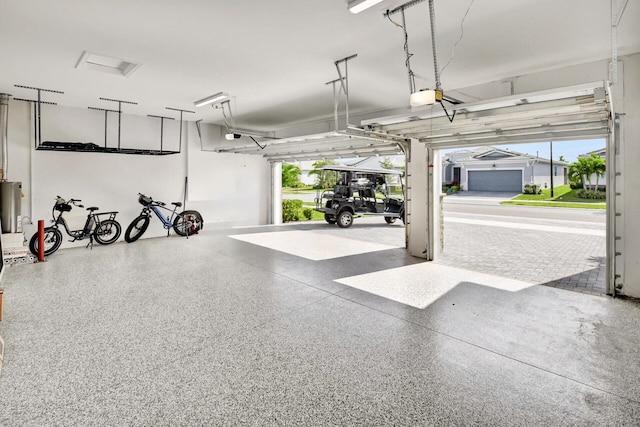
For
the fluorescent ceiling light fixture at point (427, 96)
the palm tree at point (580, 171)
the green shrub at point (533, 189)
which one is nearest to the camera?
the fluorescent ceiling light fixture at point (427, 96)

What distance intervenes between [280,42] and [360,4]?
128cm

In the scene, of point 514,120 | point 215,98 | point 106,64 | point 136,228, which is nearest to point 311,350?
point 514,120

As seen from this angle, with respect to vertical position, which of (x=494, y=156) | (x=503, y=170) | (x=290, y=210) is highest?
(x=494, y=156)

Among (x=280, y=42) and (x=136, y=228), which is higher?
(x=280, y=42)

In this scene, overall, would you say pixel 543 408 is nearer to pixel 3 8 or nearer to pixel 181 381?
pixel 181 381

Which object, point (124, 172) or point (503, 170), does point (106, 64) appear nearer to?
point (124, 172)

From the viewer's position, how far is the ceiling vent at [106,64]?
432 centimetres

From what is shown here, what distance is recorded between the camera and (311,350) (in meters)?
2.75

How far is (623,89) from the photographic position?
3959mm

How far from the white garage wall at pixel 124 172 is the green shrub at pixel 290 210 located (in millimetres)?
1656

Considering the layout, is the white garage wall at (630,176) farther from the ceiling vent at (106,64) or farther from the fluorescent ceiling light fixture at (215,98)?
the ceiling vent at (106,64)

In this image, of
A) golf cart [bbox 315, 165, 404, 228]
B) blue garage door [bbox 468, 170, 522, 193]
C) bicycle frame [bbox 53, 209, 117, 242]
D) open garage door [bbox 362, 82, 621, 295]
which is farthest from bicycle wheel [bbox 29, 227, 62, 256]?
blue garage door [bbox 468, 170, 522, 193]

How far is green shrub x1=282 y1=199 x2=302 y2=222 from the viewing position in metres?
12.2

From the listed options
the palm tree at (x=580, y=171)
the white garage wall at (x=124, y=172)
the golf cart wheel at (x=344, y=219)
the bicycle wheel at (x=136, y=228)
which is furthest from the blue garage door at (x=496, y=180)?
the bicycle wheel at (x=136, y=228)
